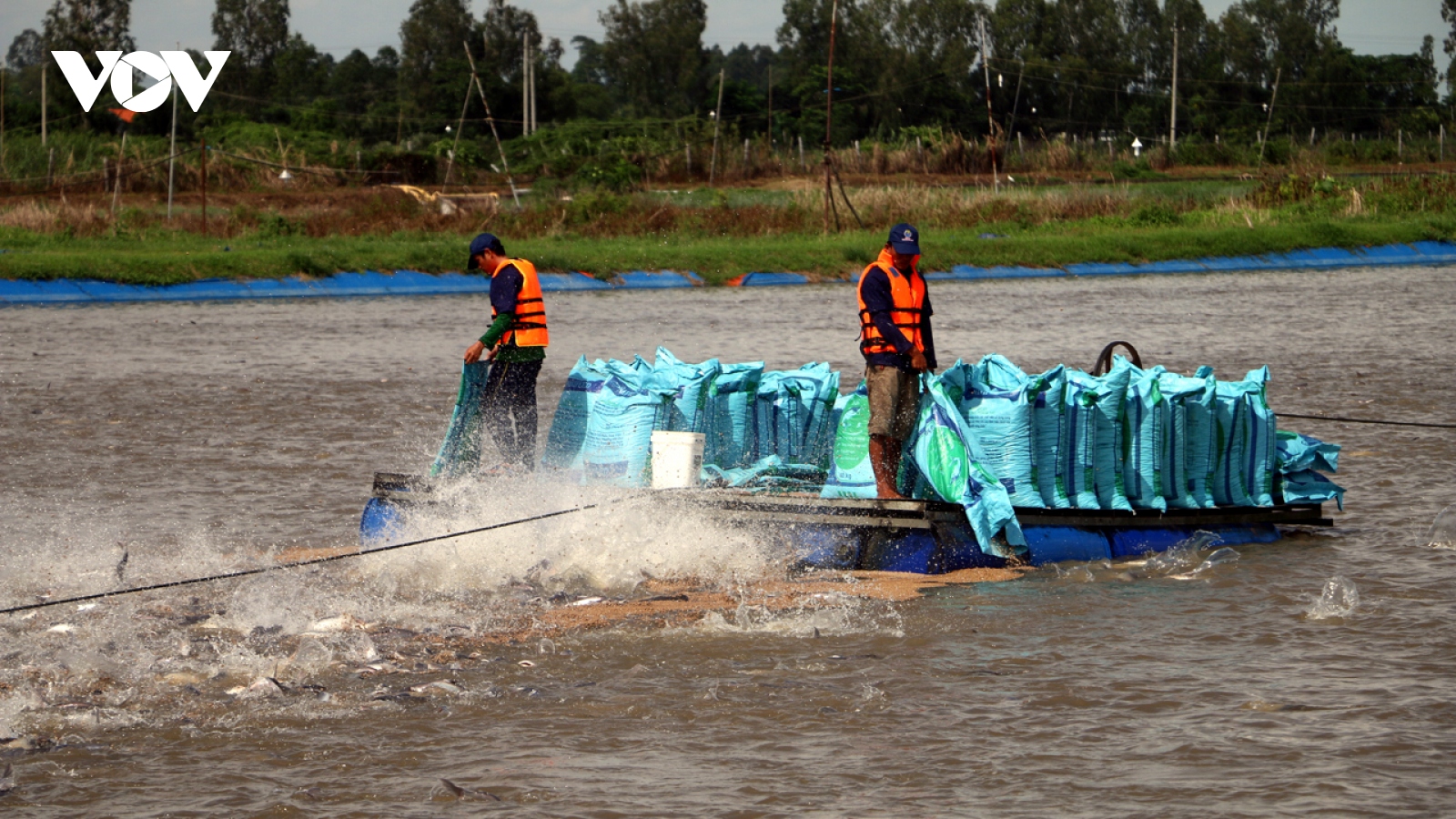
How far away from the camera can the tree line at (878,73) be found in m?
75.0

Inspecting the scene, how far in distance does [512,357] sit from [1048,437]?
9.91ft

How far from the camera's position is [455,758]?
5.70m

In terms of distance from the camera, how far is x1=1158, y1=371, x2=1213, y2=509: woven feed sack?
9.03 metres

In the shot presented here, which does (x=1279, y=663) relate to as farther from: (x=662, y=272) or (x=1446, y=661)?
(x=662, y=272)

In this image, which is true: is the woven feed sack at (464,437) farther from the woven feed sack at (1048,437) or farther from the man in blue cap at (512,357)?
the woven feed sack at (1048,437)

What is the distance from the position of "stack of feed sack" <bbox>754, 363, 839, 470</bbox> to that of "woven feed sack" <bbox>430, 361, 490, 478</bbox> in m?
1.65

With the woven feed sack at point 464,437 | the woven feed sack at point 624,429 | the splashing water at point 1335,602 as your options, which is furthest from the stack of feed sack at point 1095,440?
the woven feed sack at point 464,437

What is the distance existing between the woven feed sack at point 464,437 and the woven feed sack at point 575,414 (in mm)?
492

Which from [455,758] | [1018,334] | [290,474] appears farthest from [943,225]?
[455,758]

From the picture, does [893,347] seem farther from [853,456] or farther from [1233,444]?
[1233,444]

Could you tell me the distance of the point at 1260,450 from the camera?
9234 millimetres

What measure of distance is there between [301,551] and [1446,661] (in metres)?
5.70

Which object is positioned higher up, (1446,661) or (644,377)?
(644,377)

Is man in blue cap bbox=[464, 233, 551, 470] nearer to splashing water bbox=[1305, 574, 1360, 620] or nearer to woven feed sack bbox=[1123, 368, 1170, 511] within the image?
woven feed sack bbox=[1123, 368, 1170, 511]
